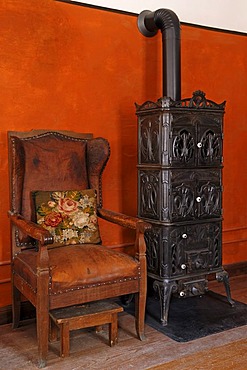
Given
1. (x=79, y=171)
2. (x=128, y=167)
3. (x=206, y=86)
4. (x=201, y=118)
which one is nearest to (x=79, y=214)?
(x=79, y=171)

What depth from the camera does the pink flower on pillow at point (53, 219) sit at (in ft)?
9.29

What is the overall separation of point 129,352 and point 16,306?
0.81m

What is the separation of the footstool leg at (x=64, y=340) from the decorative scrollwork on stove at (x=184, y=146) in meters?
1.29

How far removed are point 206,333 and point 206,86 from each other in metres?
2.10

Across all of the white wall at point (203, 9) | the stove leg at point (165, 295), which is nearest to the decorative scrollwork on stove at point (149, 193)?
the stove leg at point (165, 295)

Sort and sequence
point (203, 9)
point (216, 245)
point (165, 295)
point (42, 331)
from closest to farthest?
point (42, 331) → point (165, 295) → point (216, 245) → point (203, 9)

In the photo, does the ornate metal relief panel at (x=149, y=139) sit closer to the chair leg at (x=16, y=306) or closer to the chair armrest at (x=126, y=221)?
the chair armrest at (x=126, y=221)

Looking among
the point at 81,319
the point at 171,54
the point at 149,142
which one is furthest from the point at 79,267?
the point at 171,54

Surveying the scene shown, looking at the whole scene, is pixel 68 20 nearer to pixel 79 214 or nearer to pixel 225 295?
pixel 79 214

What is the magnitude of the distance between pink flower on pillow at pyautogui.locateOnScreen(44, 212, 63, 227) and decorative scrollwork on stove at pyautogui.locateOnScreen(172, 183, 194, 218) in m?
0.76

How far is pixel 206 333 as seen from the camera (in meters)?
2.88

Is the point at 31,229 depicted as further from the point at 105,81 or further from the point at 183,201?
the point at 105,81

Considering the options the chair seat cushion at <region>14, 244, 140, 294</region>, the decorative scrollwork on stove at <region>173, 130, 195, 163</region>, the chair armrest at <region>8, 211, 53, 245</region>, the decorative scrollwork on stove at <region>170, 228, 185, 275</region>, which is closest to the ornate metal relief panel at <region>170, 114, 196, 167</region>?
the decorative scrollwork on stove at <region>173, 130, 195, 163</region>

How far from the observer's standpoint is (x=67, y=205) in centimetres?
292
